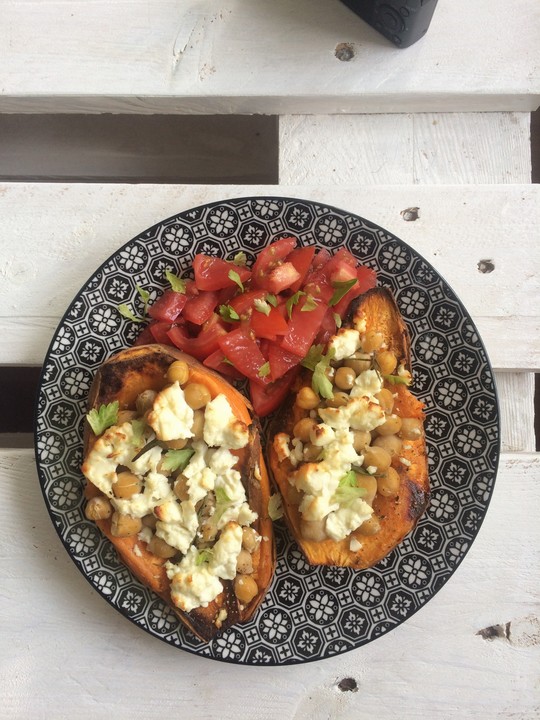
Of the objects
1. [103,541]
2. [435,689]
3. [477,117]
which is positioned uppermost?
[477,117]

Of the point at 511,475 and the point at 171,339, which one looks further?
the point at 511,475

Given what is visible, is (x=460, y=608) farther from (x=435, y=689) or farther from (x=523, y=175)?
(x=523, y=175)

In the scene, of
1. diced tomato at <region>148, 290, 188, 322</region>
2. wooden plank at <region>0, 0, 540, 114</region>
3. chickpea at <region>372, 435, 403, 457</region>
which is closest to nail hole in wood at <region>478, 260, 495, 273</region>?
wooden plank at <region>0, 0, 540, 114</region>

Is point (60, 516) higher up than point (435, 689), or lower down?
higher up

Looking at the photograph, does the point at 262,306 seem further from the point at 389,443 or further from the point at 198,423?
the point at 389,443

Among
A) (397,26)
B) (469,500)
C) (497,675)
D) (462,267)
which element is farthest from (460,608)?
(397,26)

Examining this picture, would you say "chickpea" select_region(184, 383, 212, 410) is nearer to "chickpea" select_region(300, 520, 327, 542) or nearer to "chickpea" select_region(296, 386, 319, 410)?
"chickpea" select_region(296, 386, 319, 410)
